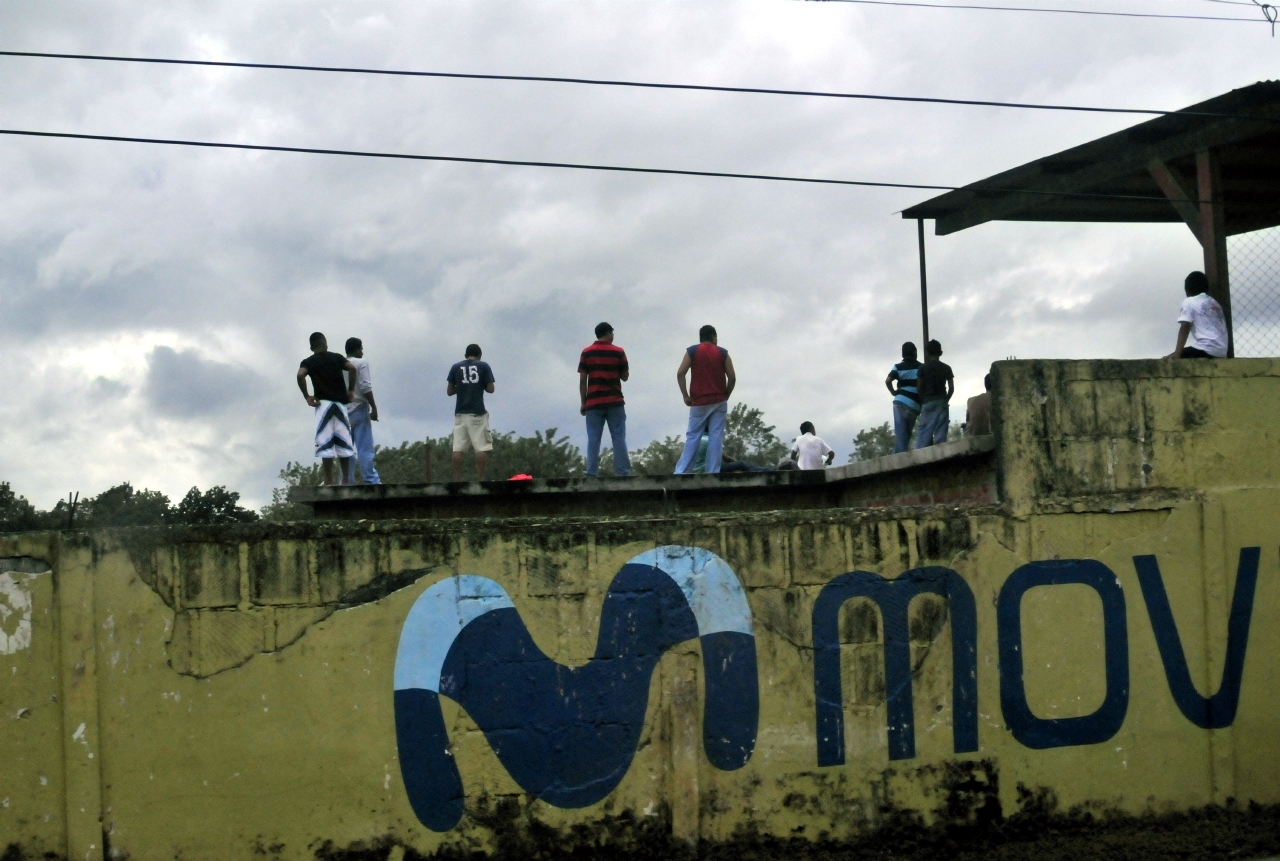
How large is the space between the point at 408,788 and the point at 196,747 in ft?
3.62

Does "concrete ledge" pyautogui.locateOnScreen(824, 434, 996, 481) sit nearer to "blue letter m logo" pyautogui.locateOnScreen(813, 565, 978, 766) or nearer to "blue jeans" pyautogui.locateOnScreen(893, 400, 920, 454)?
"blue letter m logo" pyautogui.locateOnScreen(813, 565, 978, 766)

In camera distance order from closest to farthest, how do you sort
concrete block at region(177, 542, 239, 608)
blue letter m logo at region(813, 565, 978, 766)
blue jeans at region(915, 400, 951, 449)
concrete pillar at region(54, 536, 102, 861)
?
concrete pillar at region(54, 536, 102, 861) → concrete block at region(177, 542, 239, 608) → blue letter m logo at region(813, 565, 978, 766) → blue jeans at region(915, 400, 951, 449)

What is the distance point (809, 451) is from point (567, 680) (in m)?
6.90

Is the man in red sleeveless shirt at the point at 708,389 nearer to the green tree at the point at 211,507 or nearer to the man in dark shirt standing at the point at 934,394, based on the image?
the man in dark shirt standing at the point at 934,394

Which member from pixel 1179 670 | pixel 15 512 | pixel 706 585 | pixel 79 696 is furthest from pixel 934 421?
pixel 15 512

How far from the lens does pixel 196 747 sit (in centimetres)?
640

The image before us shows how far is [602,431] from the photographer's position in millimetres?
10375

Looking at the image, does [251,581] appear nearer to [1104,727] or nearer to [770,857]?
[770,857]

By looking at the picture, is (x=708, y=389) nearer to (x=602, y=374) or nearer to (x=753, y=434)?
(x=602, y=374)

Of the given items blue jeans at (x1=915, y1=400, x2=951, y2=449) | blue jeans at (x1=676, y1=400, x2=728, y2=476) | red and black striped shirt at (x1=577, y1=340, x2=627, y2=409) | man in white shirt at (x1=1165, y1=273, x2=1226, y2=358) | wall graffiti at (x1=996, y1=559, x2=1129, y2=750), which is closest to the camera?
wall graffiti at (x1=996, y1=559, x2=1129, y2=750)

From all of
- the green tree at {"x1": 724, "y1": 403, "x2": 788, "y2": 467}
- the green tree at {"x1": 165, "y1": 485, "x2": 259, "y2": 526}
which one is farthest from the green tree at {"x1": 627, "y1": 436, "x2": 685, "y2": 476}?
the green tree at {"x1": 165, "y1": 485, "x2": 259, "y2": 526}

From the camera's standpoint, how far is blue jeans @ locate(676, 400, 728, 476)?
10422mm

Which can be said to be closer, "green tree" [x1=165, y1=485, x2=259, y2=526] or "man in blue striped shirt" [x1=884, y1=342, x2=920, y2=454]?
"man in blue striped shirt" [x1=884, y1=342, x2=920, y2=454]

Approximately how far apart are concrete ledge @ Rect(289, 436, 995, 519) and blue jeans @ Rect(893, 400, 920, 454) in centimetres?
154
